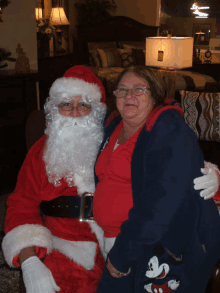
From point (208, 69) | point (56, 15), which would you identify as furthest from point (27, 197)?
point (208, 69)

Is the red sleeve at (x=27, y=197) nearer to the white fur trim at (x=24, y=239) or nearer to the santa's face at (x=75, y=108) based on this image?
the white fur trim at (x=24, y=239)

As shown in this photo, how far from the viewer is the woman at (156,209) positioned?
1161 millimetres

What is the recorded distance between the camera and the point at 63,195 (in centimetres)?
160

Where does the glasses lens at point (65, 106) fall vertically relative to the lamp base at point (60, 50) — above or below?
below

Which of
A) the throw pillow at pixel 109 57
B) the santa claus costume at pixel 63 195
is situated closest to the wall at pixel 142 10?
the throw pillow at pixel 109 57

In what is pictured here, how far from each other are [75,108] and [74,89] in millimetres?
102

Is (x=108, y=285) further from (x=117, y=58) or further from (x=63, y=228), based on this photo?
(x=117, y=58)

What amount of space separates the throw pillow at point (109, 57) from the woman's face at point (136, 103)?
17.3ft

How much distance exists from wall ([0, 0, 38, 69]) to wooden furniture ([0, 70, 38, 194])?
38 centimetres

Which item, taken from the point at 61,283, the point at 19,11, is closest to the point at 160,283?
the point at 61,283

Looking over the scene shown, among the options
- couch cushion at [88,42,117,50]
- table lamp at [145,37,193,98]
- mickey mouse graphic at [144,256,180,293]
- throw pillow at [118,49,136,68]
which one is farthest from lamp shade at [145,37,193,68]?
couch cushion at [88,42,117,50]

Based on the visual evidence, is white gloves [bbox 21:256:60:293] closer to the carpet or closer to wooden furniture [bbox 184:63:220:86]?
the carpet

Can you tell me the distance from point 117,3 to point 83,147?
24.0 ft

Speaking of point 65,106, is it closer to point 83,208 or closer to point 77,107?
point 77,107
